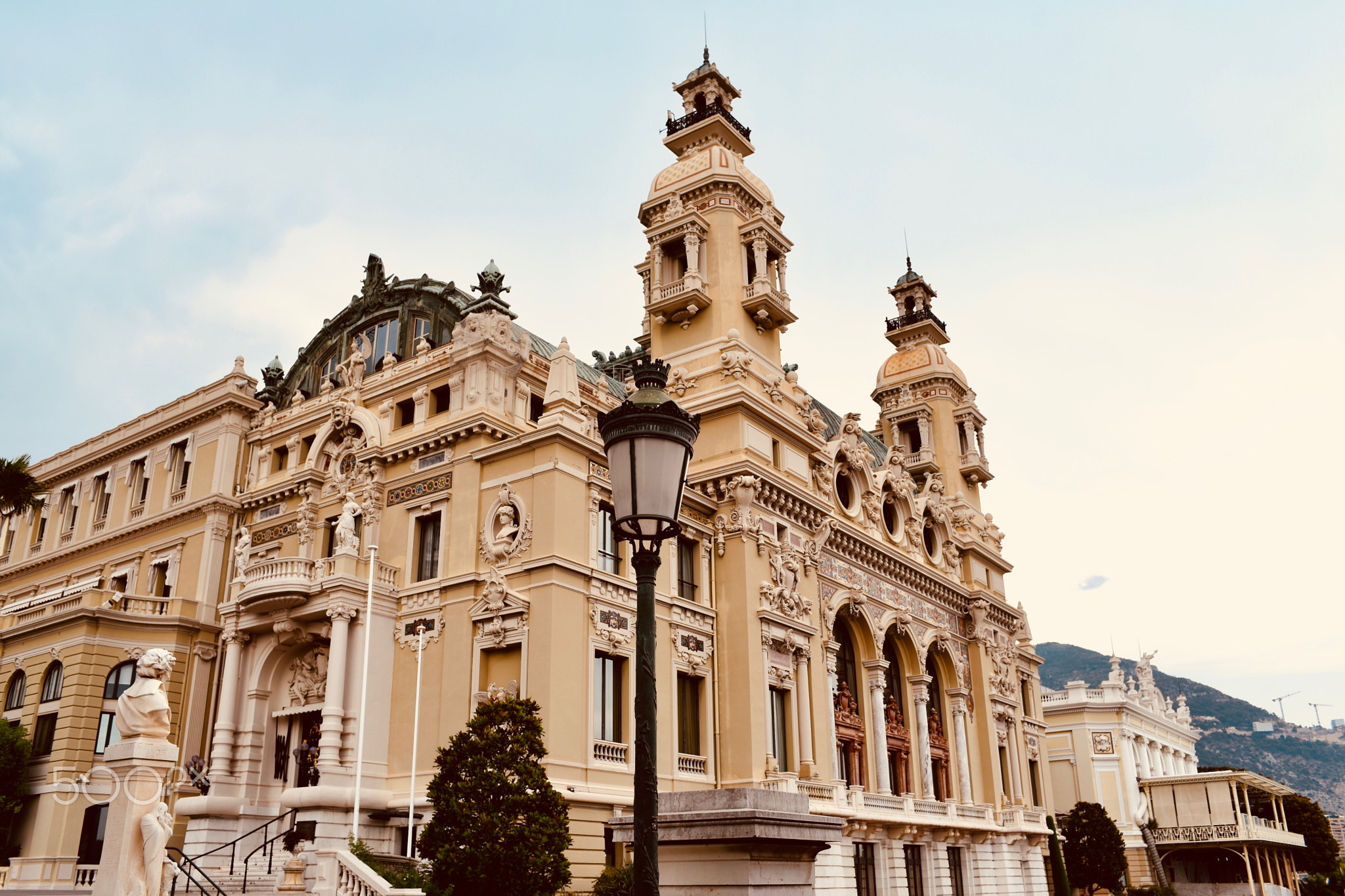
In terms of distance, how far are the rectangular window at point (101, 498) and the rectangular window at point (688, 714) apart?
88.6 feet

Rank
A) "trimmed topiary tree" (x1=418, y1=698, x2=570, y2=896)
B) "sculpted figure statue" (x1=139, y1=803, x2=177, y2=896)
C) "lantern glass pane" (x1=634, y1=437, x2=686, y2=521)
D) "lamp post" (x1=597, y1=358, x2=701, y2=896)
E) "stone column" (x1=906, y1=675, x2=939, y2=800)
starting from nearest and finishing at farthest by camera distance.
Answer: "lamp post" (x1=597, y1=358, x2=701, y2=896)
"lantern glass pane" (x1=634, y1=437, x2=686, y2=521)
"sculpted figure statue" (x1=139, y1=803, x2=177, y2=896)
"trimmed topiary tree" (x1=418, y1=698, x2=570, y2=896)
"stone column" (x1=906, y1=675, x2=939, y2=800)

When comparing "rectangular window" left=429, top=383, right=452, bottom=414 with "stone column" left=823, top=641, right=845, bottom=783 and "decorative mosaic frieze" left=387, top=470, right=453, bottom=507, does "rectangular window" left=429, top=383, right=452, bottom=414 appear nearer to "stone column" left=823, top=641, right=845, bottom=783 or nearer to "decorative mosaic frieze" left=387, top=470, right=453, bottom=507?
"decorative mosaic frieze" left=387, top=470, right=453, bottom=507

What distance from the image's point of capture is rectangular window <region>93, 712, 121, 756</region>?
3509 cm

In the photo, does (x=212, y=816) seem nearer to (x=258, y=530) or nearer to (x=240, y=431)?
(x=258, y=530)

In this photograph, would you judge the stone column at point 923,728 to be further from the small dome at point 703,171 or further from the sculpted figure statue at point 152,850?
the sculpted figure statue at point 152,850

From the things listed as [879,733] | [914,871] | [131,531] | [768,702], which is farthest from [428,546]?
[914,871]

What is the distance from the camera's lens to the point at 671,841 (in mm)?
9688

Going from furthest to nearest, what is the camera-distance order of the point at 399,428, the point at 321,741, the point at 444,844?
1. the point at 399,428
2. the point at 321,741
3. the point at 444,844

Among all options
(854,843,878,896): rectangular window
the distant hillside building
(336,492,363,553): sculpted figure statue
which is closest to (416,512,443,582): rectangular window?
(336,492,363,553): sculpted figure statue

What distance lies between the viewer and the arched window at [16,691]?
124 ft

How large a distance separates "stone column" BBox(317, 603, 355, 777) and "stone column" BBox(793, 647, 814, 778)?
588 inches

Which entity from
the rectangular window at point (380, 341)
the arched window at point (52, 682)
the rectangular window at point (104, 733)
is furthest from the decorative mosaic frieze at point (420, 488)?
the arched window at point (52, 682)

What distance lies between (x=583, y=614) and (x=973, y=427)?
36700mm

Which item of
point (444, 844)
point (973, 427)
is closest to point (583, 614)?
point (444, 844)
